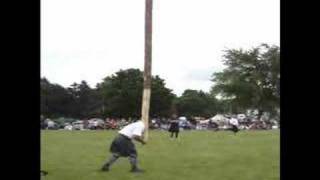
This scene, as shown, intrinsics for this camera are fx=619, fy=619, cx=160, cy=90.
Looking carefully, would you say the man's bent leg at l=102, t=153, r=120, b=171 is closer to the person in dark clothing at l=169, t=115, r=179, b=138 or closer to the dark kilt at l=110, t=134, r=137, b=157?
the dark kilt at l=110, t=134, r=137, b=157

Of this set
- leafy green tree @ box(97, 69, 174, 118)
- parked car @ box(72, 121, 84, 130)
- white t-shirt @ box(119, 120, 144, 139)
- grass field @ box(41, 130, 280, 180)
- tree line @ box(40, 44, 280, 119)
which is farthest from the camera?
parked car @ box(72, 121, 84, 130)

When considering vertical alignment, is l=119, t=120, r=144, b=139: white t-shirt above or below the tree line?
below

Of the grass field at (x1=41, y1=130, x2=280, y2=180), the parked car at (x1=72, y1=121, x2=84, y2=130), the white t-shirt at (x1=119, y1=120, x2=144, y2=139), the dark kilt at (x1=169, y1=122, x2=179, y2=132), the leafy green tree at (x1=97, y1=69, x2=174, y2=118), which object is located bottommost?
the grass field at (x1=41, y1=130, x2=280, y2=180)

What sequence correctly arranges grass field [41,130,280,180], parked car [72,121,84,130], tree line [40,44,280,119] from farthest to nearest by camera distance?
parked car [72,121,84,130]
tree line [40,44,280,119]
grass field [41,130,280,180]

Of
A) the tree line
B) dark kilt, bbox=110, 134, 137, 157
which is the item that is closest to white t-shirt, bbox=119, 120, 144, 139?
dark kilt, bbox=110, 134, 137, 157

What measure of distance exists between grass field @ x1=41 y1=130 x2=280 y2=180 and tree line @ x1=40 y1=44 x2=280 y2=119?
1.97 feet

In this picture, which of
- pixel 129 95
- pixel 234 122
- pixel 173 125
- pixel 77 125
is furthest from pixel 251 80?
pixel 129 95

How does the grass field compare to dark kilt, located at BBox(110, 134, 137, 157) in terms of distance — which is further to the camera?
the grass field

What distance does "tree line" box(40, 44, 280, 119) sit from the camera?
1091 centimetres

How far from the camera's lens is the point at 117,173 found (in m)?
7.42

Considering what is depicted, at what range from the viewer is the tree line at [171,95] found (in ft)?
35.8
